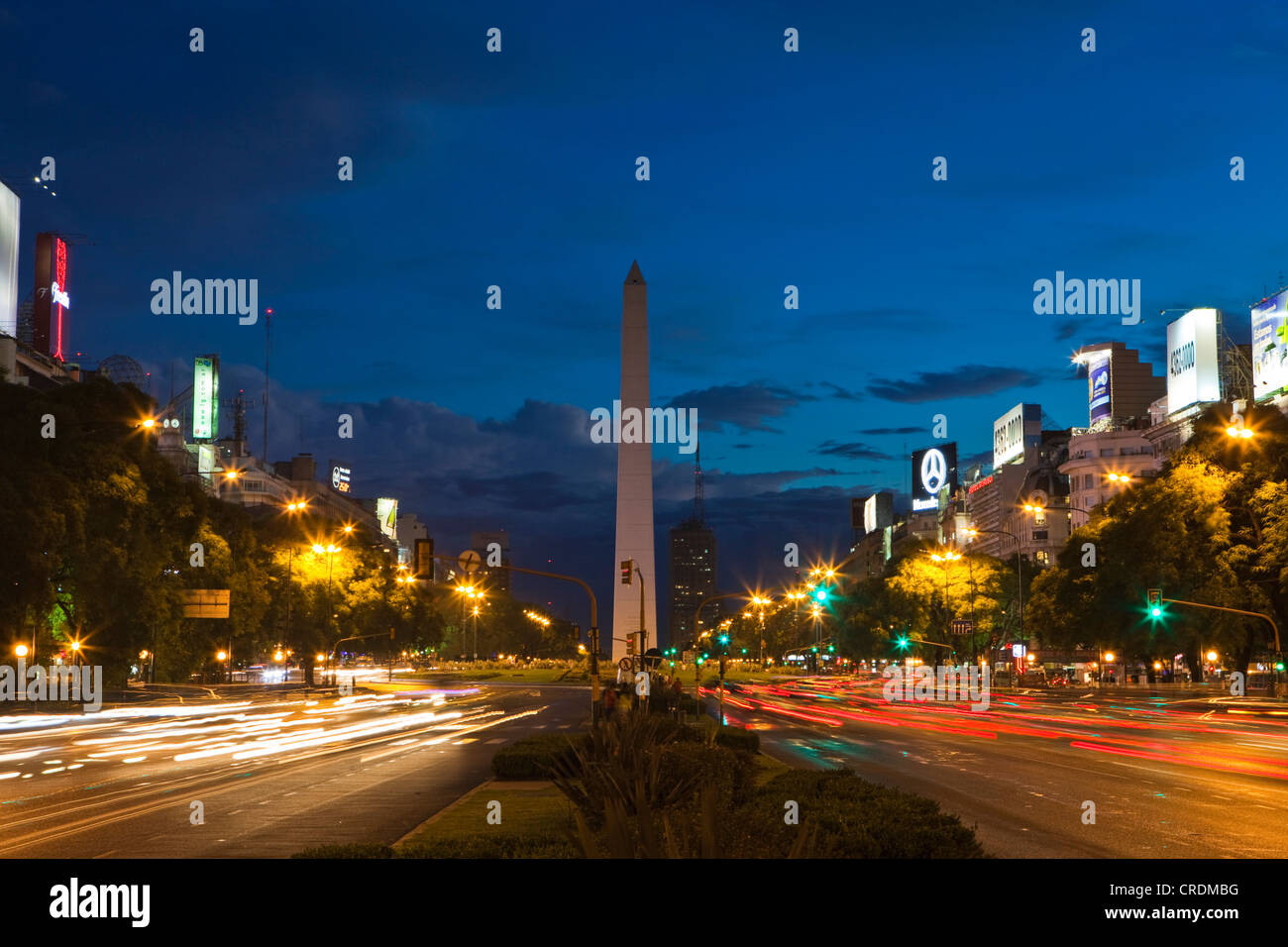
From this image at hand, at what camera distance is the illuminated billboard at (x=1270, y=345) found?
92688mm

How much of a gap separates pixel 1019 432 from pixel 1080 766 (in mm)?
149670

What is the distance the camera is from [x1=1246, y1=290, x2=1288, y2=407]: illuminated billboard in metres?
92.7

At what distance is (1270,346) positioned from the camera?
94.6m

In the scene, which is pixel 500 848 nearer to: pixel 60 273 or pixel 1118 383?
pixel 60 273

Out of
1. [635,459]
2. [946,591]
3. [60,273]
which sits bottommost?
[946,591]

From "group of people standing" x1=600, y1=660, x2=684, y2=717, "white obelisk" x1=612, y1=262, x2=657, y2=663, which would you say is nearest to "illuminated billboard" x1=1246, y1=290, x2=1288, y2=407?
"white obelisk" x1=612, y1=262, x2=657, y2=663

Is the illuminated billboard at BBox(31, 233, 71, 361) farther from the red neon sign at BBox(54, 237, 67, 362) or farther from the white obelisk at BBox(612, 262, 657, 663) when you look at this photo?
the white obelisk at BBox(612, 262, 657, 663)

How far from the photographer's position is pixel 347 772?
26656 millimetres

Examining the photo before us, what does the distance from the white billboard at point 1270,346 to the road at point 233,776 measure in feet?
211

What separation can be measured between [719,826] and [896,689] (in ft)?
273

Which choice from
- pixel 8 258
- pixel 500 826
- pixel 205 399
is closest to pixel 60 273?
pixel 8 258

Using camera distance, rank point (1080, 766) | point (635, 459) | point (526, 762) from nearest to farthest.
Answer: point (526, 762)
point (1080, 766)
point (635, 459)
